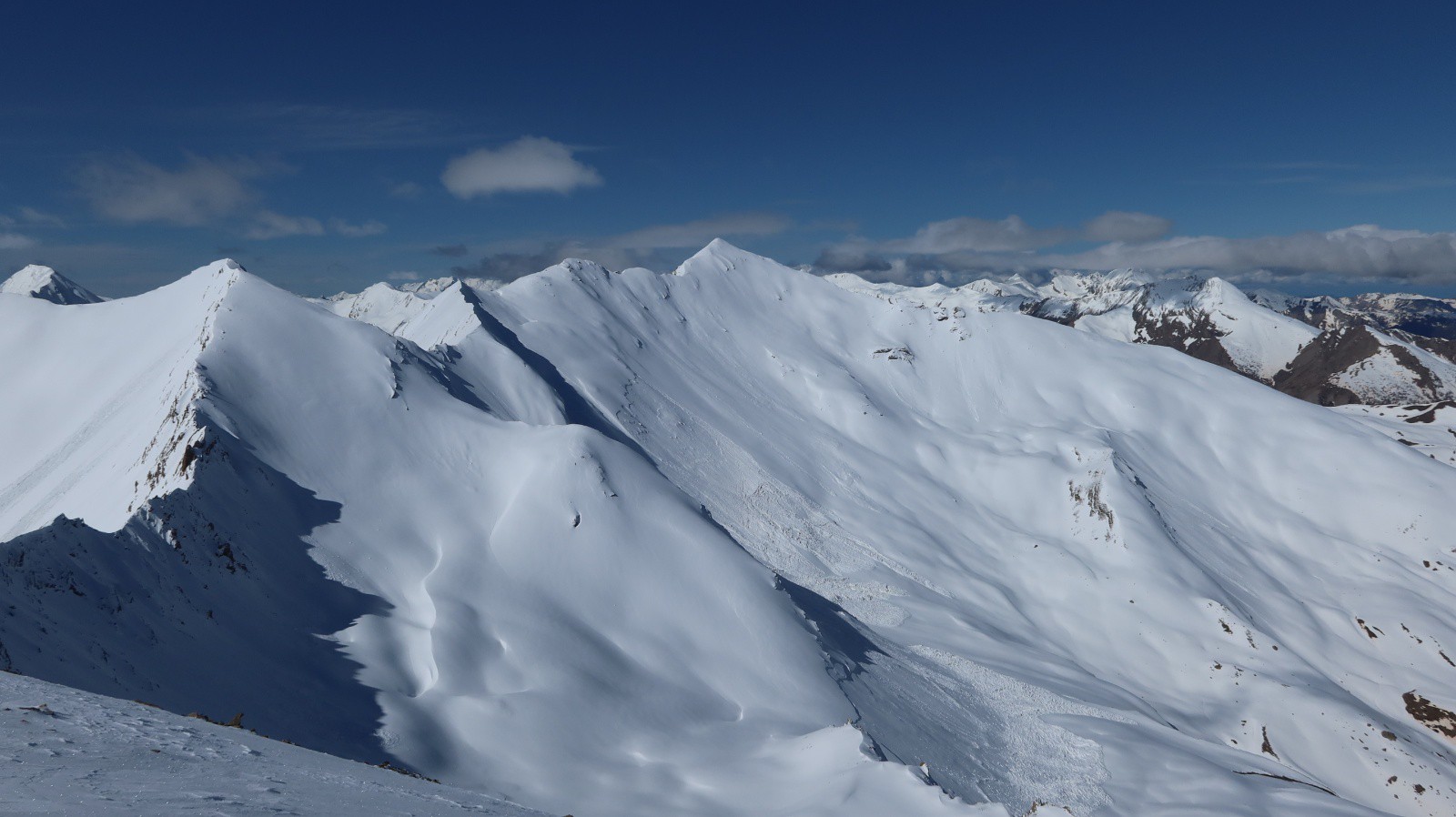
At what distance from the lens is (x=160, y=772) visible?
1315 centimetres

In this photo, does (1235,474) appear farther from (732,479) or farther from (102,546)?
(102,546)

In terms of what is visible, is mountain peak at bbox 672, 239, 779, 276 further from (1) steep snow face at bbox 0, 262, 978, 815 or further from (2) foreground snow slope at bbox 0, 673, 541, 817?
(2) foreground snow slope at bbox 0, 673, 541, 817

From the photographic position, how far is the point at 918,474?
140 metres

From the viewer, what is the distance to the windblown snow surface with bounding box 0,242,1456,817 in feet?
112

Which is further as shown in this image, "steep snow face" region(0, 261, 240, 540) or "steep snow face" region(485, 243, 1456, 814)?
"steep snow face" region(485, 243, 1456, 814)

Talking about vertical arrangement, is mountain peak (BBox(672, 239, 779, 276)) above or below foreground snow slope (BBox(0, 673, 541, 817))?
above

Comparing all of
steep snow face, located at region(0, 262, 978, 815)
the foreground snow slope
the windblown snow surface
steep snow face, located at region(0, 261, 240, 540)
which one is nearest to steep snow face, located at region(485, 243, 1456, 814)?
the windblown snow surface

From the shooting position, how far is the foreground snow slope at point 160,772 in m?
11.2

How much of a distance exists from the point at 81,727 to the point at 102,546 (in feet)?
78.8

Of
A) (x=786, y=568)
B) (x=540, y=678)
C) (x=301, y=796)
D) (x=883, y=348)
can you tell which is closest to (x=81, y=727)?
(x=301, y=796)

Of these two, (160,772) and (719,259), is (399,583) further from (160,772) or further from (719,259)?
(719,259)

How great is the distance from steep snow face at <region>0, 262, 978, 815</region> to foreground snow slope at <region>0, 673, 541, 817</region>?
37.8 feet

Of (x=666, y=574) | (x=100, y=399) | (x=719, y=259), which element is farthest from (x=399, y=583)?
(x=719, y=259)

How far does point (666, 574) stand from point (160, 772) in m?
42.9
